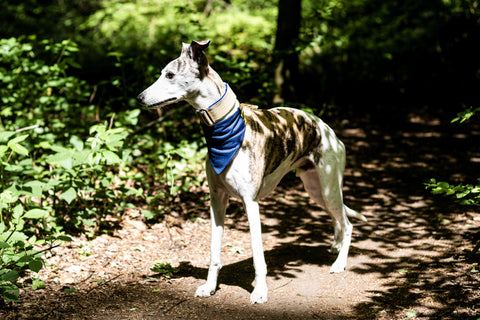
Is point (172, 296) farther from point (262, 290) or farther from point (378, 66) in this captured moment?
point (378, 66)

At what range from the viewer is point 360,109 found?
1086cm

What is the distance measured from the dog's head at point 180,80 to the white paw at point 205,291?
166 cm

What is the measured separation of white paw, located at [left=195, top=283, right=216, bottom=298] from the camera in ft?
13.8

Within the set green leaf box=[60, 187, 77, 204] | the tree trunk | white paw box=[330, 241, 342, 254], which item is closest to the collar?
green leaf box=[60, 187, 77, 204]

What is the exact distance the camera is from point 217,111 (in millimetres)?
3779

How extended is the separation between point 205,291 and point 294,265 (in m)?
1.12

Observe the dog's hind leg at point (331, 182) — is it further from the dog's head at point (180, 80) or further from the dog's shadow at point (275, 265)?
the dog's head at point (180, 80)

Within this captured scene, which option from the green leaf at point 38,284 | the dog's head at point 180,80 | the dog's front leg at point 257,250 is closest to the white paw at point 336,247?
the dog's front leg at point 257,250

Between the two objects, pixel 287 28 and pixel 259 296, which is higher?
pixel 287 28

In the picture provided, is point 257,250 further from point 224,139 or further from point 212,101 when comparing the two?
point 212,101

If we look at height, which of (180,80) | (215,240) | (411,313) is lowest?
(411,313)

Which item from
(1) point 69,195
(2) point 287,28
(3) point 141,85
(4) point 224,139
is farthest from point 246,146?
(2) point 287,28

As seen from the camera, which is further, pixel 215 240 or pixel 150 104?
pixel 215 240

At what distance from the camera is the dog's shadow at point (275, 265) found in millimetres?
4645
